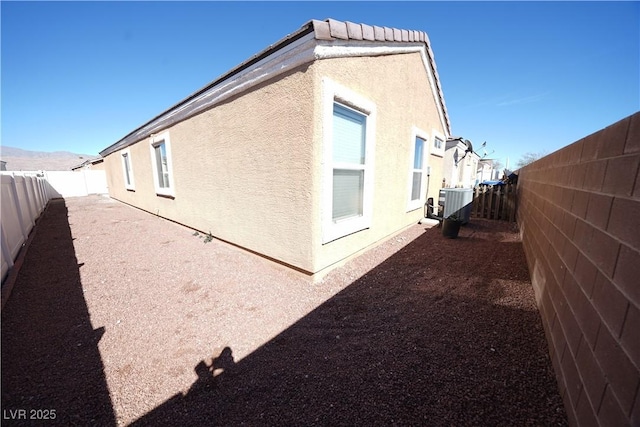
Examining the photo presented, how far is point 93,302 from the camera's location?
3.10 meters

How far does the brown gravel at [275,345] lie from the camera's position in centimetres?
169

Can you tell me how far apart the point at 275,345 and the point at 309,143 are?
241cm

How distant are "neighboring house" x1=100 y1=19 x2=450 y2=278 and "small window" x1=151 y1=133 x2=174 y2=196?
0.18 meters

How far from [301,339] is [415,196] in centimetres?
590

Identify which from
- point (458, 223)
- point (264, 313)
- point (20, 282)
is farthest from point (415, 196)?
point (20, 282)

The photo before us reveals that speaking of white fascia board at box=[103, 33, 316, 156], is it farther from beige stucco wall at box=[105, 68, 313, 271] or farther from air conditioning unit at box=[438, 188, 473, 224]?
air conditioning unit at box=[438, 188, 473, 224]

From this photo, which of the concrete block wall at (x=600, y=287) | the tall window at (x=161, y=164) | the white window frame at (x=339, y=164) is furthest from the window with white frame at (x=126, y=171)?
the concrete block wall at (x=600, y=287)

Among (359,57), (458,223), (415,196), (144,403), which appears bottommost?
(144,403)

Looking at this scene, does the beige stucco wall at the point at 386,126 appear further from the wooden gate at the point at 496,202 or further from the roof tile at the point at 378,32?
the wooden gate at the point at 496,202

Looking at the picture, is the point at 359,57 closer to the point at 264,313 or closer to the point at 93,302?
the point at 264,313

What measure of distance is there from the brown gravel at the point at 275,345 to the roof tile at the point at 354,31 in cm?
354

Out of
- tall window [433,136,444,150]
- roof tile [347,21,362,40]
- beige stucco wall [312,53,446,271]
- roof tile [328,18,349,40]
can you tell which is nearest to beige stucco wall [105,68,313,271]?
beige stucco wall [312,53,446,271]

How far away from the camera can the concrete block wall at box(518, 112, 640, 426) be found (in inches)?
43.5

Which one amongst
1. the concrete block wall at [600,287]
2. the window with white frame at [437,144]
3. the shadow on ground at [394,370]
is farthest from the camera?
the window with white frame at [437,144]
